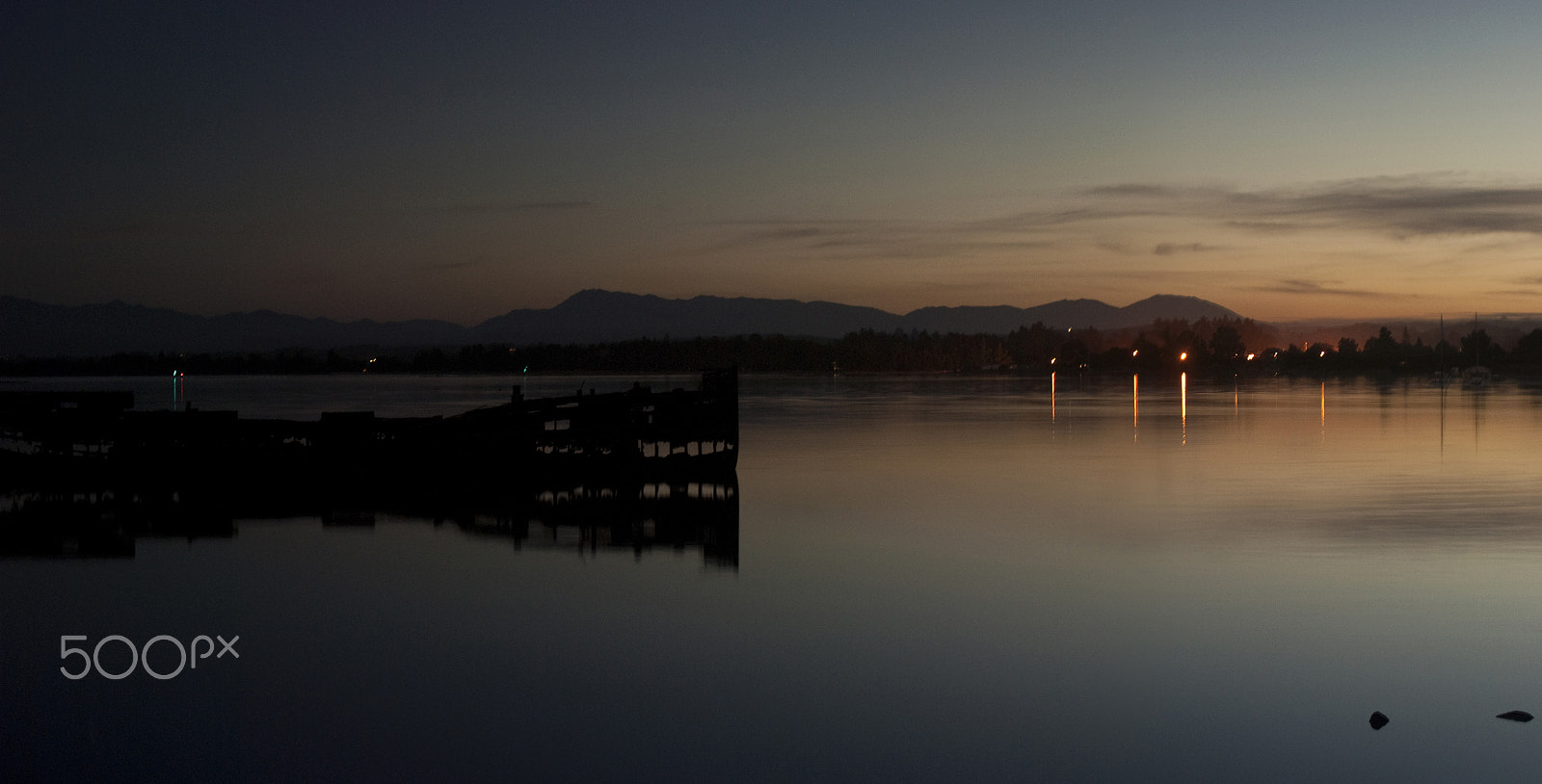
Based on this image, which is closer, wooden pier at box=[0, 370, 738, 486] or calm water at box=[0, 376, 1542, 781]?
calm water at box=[0, 376, 1542, 781]

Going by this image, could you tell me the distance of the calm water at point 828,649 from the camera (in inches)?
382

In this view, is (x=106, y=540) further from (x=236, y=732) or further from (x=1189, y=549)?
(x=1189, y=549)

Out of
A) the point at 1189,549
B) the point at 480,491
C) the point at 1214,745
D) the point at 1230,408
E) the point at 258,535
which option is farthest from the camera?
the point at 1230,408

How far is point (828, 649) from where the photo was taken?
12883 mm

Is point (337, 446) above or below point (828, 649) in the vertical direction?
above

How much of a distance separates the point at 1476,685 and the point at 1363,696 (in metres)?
1.22

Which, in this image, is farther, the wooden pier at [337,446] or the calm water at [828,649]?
the wooden pier at [337,446]

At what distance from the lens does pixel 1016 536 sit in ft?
70.6

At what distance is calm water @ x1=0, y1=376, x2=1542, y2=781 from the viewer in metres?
9.70

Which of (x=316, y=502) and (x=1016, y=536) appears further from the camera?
(x=316, y=502)

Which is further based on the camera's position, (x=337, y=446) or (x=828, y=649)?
(x=337, y=446)

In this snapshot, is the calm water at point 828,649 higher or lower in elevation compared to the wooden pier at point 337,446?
lower

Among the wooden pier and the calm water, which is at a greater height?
the wooden pier

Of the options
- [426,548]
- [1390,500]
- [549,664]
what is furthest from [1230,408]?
[549,664]
